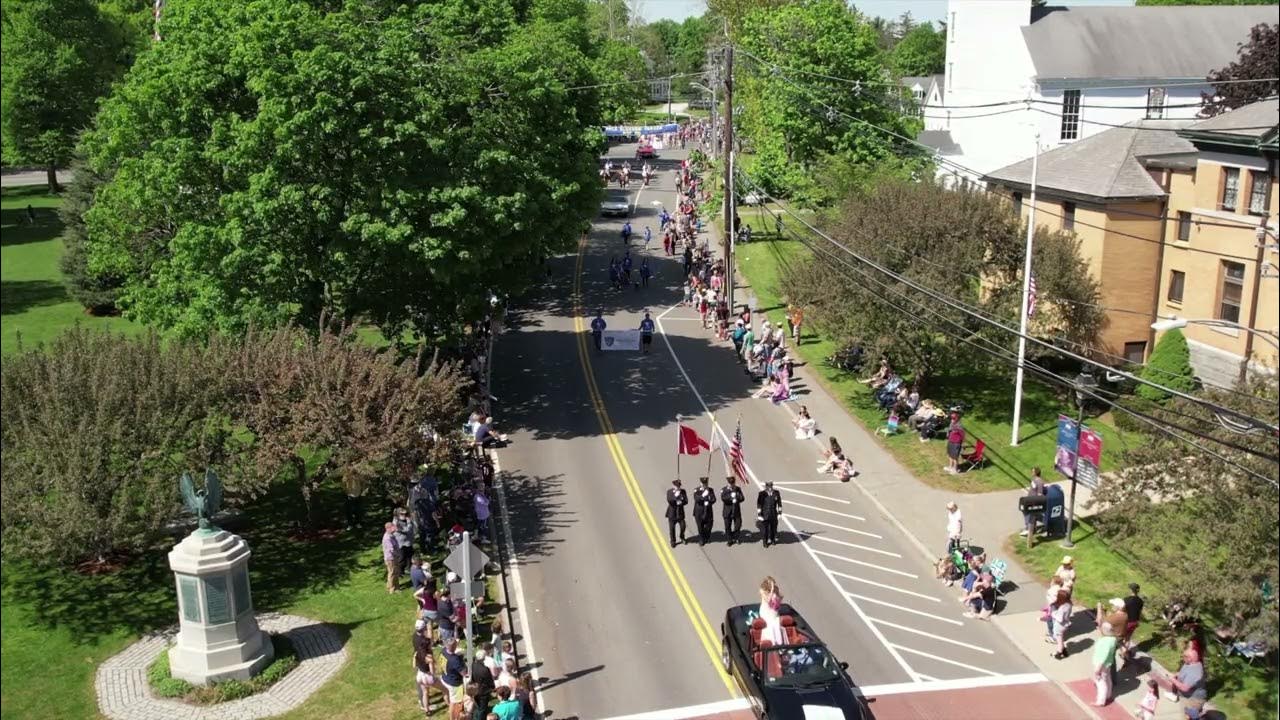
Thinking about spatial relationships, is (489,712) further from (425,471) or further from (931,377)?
(931,377)

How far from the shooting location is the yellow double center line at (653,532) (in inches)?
822

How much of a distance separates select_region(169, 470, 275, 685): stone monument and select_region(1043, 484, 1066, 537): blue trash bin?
16.8 metres

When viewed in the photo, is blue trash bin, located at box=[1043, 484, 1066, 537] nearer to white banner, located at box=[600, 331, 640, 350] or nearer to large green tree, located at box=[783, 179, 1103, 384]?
large green tree, located at box=[783, 179, 1103, 384]

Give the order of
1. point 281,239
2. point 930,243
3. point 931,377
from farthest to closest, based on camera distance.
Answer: point 931,377 < point 930,243 < point 281,239

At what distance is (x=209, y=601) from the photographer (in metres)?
19.3

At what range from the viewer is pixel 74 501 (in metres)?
20.1

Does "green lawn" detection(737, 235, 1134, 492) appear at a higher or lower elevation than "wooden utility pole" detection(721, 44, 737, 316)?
lower

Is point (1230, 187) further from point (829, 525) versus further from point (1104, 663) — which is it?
point (1104, 663)

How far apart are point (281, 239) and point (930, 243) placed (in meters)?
18.2

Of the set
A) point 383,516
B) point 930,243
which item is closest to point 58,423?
point 383,516

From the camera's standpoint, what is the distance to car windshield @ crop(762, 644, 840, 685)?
17.3 meters

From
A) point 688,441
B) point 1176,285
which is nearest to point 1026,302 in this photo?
point 1176,285

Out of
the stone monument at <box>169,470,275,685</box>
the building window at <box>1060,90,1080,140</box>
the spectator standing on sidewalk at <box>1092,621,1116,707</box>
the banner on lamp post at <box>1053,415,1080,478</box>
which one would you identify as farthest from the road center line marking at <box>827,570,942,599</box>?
the building window at <box>1060,90,1080,140</box>

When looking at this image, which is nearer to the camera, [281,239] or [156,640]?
[156,640]
